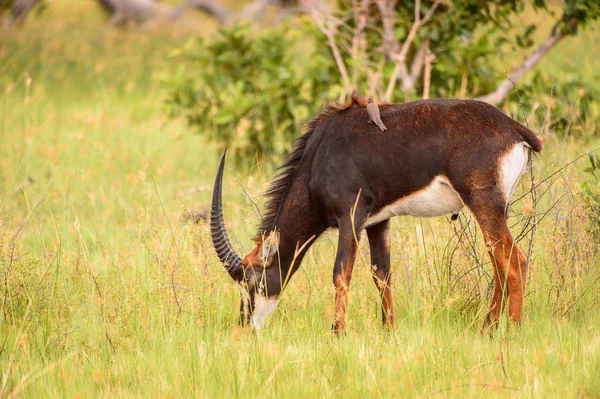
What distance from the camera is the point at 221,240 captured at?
18.6 feet

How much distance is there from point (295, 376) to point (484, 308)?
164cm

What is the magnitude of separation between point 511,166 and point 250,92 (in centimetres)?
681

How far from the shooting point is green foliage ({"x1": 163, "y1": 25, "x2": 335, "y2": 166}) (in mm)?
11000

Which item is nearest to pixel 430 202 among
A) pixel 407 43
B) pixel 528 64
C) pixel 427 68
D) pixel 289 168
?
pixel 289 168

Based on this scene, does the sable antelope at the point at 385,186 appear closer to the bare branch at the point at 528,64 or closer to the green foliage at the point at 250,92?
the bare branch at the point at 528,64

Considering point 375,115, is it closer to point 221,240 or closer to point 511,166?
point 511,166

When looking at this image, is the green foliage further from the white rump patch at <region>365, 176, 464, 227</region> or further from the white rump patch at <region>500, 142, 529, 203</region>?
the white rump patch at <region>500, 142, 529, 203</region>

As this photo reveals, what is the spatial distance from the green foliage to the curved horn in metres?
5.21

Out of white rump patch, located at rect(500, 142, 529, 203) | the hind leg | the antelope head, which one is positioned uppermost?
white rump patch, located at rect(500, 142, 529, 203)

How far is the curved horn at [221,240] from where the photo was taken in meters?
5.57

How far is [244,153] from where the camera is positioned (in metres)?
→ 11.5

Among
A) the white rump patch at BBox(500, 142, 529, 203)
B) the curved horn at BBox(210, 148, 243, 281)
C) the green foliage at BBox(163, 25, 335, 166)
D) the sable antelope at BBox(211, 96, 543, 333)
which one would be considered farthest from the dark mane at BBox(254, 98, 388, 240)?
the green foliage at BBox(163, 25, 335, 166)

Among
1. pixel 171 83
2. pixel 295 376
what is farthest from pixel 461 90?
pixel 295 376

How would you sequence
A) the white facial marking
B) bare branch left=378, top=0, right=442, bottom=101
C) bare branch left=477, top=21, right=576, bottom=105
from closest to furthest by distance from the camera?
the white facial marking
bare branch left=378, top=0, right=442, bottom=101
bare branch left=477, top=21, right=576, bottom=105
